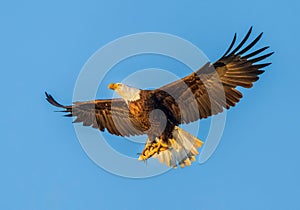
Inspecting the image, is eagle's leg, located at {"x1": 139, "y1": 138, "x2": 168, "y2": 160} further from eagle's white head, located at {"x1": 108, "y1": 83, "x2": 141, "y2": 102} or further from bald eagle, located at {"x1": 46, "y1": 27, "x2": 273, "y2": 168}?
eagle's white head, located at {"x1": 108, "y1": 83, "x2": 141, "y2": 102}

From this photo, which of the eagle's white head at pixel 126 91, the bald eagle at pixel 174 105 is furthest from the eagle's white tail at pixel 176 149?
the eagle's white head at pixel 126 91

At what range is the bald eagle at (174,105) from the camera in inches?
518

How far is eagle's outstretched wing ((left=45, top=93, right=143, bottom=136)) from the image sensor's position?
46.0 ft

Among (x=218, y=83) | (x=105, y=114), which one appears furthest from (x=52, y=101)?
(x=218, y=83)

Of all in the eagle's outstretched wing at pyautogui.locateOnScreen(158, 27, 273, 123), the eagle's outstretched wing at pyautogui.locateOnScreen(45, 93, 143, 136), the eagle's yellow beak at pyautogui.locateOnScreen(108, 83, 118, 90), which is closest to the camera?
→ the eagle's outstretched wing at pyautogui.locateOnScreen(158, 27, 273, 123)

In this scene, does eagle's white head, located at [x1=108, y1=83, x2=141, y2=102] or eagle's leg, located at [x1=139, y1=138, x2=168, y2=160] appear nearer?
eagle's white head, located at [x1=108, y1=83, x2=141, y2=102]

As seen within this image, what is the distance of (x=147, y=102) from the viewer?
13492mm

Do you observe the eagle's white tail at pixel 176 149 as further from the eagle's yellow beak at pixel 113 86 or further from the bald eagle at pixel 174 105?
the eagle's yellow beak at pixel 113 86

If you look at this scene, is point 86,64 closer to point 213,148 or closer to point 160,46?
point 160,46

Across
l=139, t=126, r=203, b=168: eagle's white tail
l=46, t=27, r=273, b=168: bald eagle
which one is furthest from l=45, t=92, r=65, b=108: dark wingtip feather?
l=139, t=126, r=203, b=168: eagle's white tail

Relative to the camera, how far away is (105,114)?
14.2 metres

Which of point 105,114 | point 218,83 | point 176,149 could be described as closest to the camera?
point 218,83

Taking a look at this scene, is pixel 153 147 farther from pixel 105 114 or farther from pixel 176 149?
pixel 105 114

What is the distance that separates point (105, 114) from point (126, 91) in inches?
27.9
